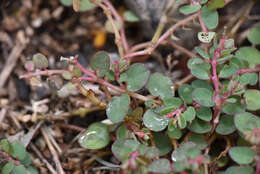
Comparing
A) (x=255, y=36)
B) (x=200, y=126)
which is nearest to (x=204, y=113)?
(x=200, y=126)

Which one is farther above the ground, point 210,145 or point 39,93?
point 39,93

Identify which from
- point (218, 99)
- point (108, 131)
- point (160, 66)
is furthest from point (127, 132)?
point (160, 66)

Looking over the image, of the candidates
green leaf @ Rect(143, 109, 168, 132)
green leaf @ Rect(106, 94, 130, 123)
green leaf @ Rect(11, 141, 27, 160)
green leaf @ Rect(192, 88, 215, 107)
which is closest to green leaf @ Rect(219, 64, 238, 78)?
green leaf @ Rect(192, 88, 215, 107)

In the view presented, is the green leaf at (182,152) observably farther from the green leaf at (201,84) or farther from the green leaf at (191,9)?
the green leaf at (191,9)

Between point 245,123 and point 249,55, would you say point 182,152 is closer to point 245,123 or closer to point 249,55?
point 245,123

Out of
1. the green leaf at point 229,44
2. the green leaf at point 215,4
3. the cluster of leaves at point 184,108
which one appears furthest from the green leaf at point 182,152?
the green leaf at point 215,4

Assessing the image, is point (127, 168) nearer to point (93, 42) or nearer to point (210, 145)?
point (210, 145)
